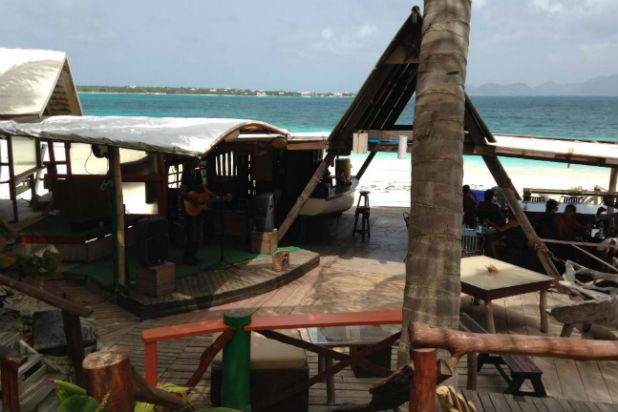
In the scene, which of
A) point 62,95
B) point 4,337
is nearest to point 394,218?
point 62,95

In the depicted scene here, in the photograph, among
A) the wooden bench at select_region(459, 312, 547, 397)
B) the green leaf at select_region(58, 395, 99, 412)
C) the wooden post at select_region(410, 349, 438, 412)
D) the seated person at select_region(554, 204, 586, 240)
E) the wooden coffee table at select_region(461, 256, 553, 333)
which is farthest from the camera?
the seated person at select_region(554, 204, 586, 240)

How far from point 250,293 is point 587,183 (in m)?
26.8

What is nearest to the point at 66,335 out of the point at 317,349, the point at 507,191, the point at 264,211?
the point at 317,349

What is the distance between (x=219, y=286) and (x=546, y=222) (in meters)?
6.20

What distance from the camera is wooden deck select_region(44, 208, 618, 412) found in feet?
17.3

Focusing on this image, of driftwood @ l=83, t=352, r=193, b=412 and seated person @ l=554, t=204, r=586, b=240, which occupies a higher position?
driftwood @ l=83, t=352, r=193, b=412

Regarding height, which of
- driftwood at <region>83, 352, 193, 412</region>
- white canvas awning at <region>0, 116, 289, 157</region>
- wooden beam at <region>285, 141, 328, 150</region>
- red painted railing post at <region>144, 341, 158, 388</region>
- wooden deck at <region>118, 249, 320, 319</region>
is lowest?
wooden deck at <region>118, 249, 320, 319</region>

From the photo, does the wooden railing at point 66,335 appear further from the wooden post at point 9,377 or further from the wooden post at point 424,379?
the wooden post at point 424,379

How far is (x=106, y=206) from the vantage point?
10375 millimetres

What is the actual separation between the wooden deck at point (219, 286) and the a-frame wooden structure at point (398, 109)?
1.14m

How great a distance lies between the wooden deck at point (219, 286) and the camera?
7.19 meters

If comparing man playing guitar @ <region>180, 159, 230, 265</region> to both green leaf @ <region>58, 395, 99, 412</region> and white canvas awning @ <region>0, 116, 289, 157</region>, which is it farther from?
green leaf @ <region>58, 395, 99, 412</region>

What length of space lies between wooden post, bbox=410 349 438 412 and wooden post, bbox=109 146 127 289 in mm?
5894

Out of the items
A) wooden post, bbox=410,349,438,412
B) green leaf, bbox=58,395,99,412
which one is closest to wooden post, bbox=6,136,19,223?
green leaf, bbox=58,395,99,412
